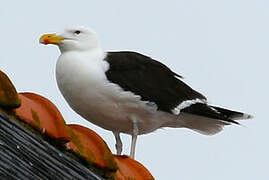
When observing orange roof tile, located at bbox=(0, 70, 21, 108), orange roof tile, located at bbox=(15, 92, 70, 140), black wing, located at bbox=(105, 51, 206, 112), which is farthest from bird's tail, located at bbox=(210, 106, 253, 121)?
orange roof tile, located at bbox=(0, 70, 21, 108)

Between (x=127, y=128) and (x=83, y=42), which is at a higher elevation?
(x=83, y=42)

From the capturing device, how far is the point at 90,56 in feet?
22.7

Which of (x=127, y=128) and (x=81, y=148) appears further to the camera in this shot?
A: (x=127, y=128)

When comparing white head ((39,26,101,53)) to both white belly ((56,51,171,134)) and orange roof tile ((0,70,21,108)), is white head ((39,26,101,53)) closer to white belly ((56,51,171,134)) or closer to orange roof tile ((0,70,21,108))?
white belly ((56,51,171,134))

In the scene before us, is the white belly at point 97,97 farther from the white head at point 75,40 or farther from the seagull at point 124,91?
the white head at point 75,40

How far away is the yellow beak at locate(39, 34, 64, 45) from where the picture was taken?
682cm

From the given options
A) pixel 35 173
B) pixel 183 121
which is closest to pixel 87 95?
pixel 183 121

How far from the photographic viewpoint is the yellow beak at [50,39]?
682 centimetres

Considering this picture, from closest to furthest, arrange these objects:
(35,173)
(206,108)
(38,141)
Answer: (35,173)
(38,141)
(206,108)

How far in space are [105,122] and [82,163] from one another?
2.43 metres

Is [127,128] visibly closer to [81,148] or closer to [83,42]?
[83,42]

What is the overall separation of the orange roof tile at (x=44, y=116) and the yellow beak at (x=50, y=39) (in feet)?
7.64

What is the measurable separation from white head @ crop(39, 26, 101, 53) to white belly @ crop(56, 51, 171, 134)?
0.16 meters

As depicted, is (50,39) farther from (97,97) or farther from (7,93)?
(7,93)
